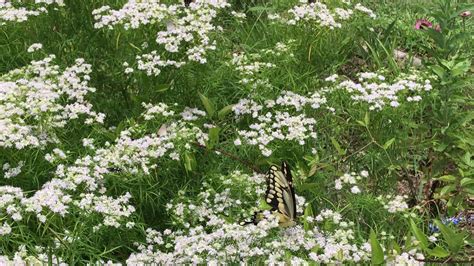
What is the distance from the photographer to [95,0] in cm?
391

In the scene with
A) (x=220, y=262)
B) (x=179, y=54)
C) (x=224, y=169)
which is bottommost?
(x=224, y=169)

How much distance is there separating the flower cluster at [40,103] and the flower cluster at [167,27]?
1.11 ft

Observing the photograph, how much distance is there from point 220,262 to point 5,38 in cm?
231

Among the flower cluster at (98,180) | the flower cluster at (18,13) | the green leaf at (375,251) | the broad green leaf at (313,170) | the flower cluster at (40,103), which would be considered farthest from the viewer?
the flower cluster at (18,13)

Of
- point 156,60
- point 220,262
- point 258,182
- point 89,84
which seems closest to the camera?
point 220,262

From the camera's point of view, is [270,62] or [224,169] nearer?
[224,169]

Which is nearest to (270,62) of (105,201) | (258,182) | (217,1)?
(217,1)

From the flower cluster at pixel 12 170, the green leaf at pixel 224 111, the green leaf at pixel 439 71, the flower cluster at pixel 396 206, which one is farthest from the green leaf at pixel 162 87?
the green leaf at pixel 439 71

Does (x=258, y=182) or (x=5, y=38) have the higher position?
(x=5, y=38)

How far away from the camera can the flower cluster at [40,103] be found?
300cm

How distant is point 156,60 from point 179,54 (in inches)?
9.4

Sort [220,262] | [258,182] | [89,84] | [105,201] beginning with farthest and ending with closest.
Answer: [89,84] → [258,182] → [105,201] → [220,262]

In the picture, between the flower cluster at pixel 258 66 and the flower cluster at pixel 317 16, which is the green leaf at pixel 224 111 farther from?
the flower cluster at pixel 317 16

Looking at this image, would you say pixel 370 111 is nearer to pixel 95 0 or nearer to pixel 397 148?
pixel 397 148
